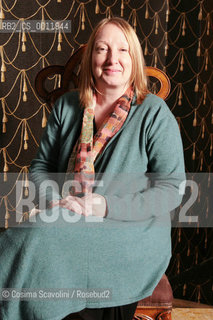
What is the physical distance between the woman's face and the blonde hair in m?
0.02

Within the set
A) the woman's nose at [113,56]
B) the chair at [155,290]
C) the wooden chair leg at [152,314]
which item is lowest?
the wooden chair leg at [152,314]

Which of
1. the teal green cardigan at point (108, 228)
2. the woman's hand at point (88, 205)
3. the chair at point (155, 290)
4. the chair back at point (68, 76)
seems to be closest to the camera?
the teal green cardigan at point (108, 228)

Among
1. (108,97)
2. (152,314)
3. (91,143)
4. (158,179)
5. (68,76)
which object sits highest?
(68,76)

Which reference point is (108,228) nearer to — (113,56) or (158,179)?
(158,179)

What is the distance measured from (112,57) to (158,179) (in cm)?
48

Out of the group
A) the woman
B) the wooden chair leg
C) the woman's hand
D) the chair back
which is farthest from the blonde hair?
the wooden chair leg

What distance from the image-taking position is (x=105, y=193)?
1.39 metres

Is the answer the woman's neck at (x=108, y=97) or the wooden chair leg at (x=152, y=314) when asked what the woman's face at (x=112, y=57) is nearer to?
the woman's neck at (x=108, y=97)

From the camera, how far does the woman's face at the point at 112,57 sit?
54.9 inches

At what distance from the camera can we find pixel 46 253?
110 cm

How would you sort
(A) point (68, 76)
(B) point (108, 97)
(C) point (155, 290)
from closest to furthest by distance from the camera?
(C) point (155, 290), (B) point (108, 97), (A) point (68, 76)

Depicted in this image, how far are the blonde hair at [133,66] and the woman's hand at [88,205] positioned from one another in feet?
1.40

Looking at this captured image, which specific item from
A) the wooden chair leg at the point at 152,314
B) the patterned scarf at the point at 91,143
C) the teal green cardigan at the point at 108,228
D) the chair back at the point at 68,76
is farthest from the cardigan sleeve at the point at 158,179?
the wooden chair leg at the point at 152,314

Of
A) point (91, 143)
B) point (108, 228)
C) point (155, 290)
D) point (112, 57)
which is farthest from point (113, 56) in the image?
point (155, 290)
